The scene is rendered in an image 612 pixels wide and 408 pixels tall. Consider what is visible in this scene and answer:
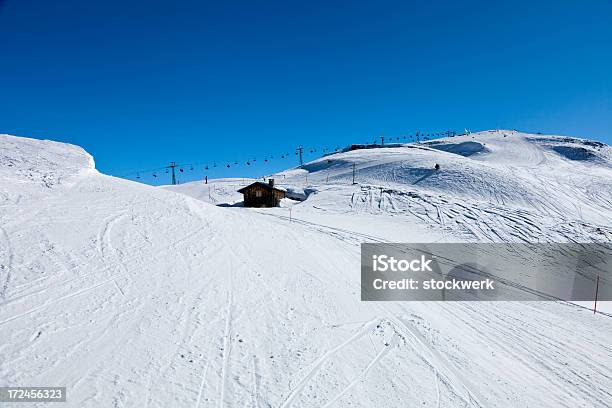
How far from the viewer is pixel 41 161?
21.4 meters

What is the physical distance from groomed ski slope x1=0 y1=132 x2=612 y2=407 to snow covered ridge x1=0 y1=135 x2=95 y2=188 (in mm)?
223

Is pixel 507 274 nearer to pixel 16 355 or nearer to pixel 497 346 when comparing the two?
pixel 497 346

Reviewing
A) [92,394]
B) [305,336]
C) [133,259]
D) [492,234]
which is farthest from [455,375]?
[492,234]

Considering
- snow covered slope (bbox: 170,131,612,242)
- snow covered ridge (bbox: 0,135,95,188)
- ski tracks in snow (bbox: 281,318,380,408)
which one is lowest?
ski tracks in snow (bbox: 281,318,380,408)

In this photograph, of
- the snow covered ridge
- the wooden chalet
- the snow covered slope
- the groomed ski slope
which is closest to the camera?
the groomed ski slope

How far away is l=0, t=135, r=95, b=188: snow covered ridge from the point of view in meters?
17.9

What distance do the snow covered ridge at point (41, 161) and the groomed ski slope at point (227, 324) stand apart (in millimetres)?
223

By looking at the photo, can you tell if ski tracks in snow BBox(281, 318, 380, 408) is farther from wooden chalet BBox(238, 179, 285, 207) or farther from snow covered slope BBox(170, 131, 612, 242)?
wooden chalet BBox(238, 179, 285, 207)

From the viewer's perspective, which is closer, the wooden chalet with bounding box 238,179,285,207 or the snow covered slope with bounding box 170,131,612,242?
the snow covered slope with bounding box 170,131,612,242

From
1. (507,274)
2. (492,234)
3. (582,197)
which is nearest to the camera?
(507,274)

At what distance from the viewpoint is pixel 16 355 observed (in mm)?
6371

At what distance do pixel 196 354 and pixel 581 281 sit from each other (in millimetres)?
19137

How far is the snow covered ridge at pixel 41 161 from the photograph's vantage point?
17875 mm

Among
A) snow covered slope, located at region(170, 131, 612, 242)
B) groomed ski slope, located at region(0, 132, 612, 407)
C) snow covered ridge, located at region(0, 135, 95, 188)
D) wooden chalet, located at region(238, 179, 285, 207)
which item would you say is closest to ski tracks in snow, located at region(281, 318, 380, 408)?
groomed ski slope, located at region(0, 132, 612, 407)
